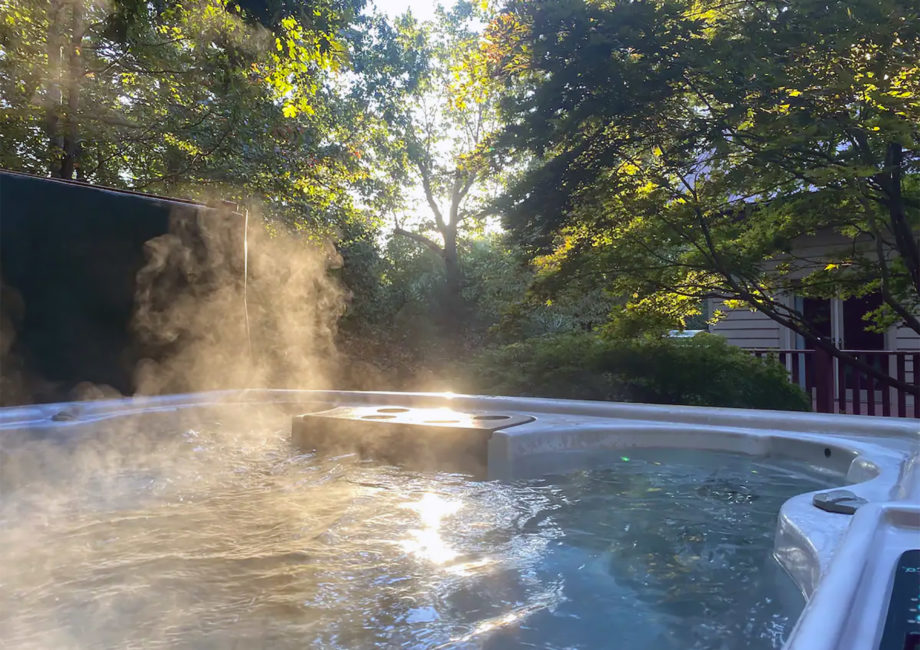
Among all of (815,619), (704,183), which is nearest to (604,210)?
(704,183)

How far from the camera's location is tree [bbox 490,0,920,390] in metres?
3.24

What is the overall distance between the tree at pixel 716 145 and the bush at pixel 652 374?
301mm

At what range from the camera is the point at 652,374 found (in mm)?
4758

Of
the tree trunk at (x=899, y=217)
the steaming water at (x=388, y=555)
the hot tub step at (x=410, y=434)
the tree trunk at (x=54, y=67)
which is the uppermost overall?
the tree trunk at (x=54, y=67)

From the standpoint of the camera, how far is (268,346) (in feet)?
25.0

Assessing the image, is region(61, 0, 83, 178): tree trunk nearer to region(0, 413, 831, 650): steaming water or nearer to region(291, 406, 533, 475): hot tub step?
region(0, 413, 831, 650): steaming water

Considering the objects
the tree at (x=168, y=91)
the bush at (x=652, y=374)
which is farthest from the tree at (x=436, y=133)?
the bush at (x=652, y=374)

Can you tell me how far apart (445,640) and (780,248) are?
157 inches

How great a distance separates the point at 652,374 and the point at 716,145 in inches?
68.3

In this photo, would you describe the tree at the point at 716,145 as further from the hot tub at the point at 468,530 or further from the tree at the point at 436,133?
the tree at the point at 436,133

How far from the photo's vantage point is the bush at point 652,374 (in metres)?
4.57

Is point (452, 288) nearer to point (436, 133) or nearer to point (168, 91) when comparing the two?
point (436, 133)

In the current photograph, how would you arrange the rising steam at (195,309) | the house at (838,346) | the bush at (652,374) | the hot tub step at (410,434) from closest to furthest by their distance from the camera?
the hot tub step at (410,434)
the rising steam at (195,309)
the bush at (652,374)
the house at (838,346)

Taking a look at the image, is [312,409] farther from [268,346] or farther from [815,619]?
[268,346]
